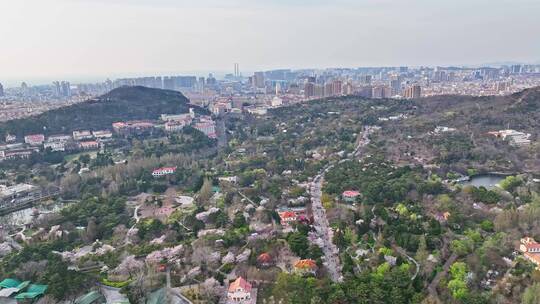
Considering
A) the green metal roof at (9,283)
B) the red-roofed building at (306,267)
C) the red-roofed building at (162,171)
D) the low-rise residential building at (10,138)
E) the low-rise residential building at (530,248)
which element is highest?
the low-rise residential building at (10,138)

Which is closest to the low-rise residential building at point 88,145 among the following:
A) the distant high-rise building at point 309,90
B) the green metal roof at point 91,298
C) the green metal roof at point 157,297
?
the green metal roof at point 91,298

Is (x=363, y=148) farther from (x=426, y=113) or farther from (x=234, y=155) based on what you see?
(x=426, y=113)

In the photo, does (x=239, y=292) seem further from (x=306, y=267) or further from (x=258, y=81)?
(x=258, y=81)

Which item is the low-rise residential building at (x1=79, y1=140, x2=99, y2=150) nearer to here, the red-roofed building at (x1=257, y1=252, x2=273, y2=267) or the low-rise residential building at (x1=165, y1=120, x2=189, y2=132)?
the low-rise residential building at (x1=165, y1=120, x2=189, y2=132)

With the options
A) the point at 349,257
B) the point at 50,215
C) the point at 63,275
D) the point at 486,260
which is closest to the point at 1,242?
the point at 50,215

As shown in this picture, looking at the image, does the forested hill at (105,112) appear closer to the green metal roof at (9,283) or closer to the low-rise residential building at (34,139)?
the low-rise residential building at (34,139)

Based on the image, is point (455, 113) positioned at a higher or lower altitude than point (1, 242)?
higher
